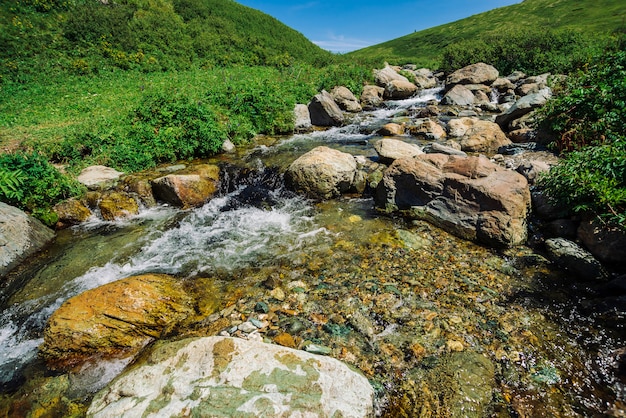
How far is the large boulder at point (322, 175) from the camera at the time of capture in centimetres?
914

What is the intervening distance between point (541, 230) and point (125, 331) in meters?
8.41

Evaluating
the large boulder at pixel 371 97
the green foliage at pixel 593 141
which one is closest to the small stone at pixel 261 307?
the green foliage at pixel 593 141

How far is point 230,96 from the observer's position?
610 inches

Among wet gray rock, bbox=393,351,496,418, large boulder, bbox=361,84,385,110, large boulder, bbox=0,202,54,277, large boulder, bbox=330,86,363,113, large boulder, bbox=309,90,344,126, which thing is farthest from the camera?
large boulder, bbox=361,84,385,110

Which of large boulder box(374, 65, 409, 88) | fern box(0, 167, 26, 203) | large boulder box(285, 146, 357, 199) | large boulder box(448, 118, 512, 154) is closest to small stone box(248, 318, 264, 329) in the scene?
large boulder box(285, 146, 357, 199)

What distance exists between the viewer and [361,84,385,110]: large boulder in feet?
76.2

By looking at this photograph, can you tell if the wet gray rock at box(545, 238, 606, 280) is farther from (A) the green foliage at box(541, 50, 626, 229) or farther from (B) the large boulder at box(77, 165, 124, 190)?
(B) the large boulder at box(77, 165, 124, 190)

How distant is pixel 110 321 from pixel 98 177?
266 inches

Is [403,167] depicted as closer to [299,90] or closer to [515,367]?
[515,367]

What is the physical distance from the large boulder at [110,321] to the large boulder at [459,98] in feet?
75.3

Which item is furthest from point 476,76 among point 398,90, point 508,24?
point 508,24

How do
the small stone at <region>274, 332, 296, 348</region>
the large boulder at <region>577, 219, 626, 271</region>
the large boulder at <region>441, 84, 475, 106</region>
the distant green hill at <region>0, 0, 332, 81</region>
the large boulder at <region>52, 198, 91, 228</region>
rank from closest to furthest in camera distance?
the small stone at <region>274, 332, 296, 348</region> → the large boulder at <region>577, 219, 626, 271</region> → the large boulder at <region>52, 198, 91, 228</region> → the large boulder at <region>441, 84, 475, 106</region> → the distant green hill at <region>0, 0, 332, 81</region>

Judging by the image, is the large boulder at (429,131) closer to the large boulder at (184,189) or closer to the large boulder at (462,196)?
the large boulder at (462,196)

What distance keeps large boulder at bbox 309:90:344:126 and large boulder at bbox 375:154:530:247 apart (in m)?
9.47
